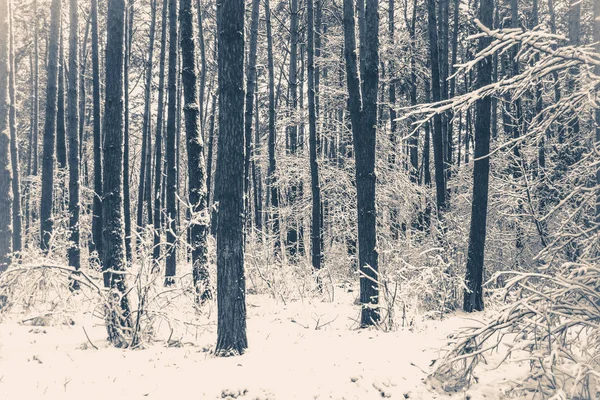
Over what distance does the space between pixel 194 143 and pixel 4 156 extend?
5.08 meters

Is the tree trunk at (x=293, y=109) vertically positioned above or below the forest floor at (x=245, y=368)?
above

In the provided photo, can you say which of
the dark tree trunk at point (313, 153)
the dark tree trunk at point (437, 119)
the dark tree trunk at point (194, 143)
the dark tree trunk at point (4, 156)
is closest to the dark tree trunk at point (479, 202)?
the dark tree trunk at point (437, 119)

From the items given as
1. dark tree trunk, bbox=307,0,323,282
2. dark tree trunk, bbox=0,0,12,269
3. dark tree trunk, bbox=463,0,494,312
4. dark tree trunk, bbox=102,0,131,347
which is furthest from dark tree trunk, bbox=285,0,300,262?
dark tree trunk, bbox=0,0,12,269

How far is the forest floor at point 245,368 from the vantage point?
15.8ft

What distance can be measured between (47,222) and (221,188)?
893cm

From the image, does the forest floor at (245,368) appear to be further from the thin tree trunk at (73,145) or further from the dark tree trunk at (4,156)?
the thin tree trunk at (73,145)

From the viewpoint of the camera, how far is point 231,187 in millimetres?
6016

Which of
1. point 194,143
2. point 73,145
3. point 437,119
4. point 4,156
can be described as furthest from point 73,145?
point 437,119

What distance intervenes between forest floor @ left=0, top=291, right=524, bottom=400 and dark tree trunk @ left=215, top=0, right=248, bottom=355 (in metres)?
0.48

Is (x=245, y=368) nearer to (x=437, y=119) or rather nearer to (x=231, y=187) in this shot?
(x=231, y=187)

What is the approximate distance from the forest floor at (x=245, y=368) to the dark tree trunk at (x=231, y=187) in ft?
1.59

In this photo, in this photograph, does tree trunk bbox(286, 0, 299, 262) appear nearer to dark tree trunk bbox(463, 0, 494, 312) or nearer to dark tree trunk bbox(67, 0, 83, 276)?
dark tree trunk bbox(463, 0, 494, 312)

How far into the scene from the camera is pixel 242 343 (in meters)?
5.95

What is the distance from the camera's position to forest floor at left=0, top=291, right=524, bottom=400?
4812 mm
